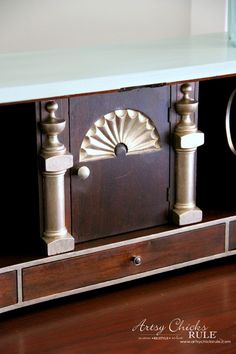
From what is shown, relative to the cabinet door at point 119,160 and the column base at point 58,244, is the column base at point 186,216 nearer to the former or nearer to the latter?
the cabinet door at point 119,160

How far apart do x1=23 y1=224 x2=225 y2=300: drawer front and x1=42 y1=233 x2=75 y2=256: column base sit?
0.02 meters

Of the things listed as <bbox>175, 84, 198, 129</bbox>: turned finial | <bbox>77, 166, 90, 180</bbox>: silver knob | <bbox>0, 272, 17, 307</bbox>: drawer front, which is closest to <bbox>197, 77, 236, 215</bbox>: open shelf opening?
<bbox>175, 84, 198, 129</bbox>: turned finial

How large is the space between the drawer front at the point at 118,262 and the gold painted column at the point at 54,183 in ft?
0.13

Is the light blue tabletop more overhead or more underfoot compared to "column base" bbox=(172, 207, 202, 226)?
more overhead

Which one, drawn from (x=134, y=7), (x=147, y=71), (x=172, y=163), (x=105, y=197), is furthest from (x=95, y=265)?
(x=134, y=7)

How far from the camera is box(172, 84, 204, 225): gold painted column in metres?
1.78

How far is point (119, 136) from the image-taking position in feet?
5.70

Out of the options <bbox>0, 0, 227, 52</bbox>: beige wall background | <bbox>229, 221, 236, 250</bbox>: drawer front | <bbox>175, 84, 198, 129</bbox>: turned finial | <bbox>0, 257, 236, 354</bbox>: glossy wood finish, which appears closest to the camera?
<bbox>0, 257, 236, 354</bbox>: glossy wood finish

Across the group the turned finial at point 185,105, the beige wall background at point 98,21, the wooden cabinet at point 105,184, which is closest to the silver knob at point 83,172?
the wooden cabinet at point 105,184

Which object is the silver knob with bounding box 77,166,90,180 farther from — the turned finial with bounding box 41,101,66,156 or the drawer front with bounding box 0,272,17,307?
the drawer front with bounding box 0,272,17,307

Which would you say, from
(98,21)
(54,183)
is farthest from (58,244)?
(98,21)

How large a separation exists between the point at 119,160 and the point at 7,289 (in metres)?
0.33

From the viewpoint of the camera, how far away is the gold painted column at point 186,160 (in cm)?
178

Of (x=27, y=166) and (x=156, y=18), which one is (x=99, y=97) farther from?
(x=156, y=18)
